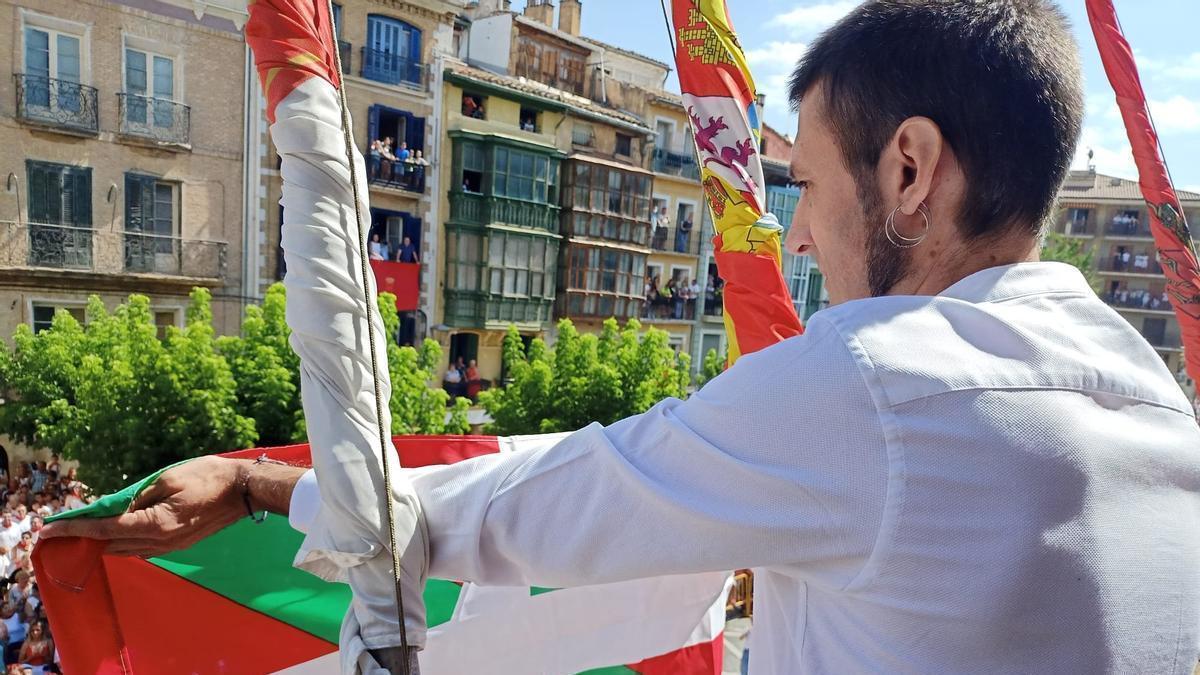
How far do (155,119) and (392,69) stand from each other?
437 centimetres

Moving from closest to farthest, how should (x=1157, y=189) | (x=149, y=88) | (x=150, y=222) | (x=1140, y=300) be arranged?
(x=1157, y=189) < (x=149, y=88) < (x=150, y=222) < (x=1140, y=300)

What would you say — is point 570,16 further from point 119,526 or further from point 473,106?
point 119,526

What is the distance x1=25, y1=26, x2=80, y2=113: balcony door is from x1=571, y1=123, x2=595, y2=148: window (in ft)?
32.6

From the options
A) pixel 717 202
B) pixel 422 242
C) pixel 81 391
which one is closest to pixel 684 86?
pixel 717 202

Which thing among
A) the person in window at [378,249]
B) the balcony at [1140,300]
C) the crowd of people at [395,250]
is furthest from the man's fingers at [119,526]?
the balcony at [1140,300]

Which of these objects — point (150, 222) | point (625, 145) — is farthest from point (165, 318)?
point (625, 145)

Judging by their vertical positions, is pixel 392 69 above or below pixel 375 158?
above

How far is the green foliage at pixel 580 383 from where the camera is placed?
41.9ft

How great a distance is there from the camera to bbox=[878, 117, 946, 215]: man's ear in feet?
3.40

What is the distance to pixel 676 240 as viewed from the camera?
23.2 metres

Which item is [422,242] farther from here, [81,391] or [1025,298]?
[1025,298]

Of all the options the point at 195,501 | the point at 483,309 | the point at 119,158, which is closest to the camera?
the point at 195,501

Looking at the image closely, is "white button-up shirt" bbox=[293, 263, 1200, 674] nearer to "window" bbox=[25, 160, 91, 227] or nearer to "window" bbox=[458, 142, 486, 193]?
"window" bbox=[25, 160, 91, 227]

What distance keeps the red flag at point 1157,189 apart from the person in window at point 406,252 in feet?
49.3
